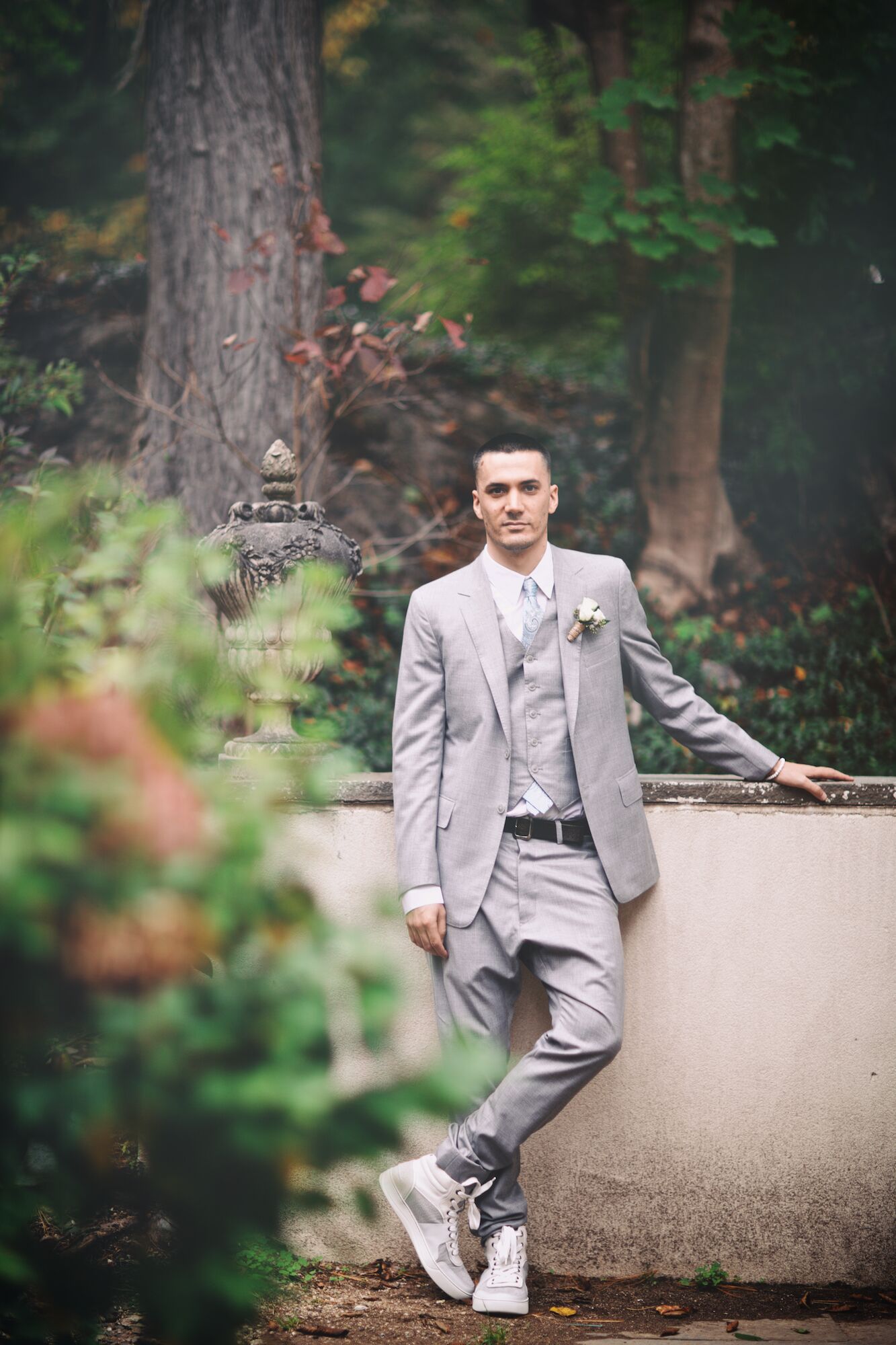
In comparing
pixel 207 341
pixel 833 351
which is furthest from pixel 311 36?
pixel 833 351

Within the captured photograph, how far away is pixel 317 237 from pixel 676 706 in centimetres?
312

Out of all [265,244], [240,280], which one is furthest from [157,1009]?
[265,244]

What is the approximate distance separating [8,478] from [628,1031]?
340cm

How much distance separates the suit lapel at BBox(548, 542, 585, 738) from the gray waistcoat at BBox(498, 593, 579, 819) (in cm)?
3

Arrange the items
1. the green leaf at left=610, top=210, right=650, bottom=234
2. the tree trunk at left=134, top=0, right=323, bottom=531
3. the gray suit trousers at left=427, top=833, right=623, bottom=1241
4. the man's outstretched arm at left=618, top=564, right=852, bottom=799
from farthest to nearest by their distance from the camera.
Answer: the green leaf at left=610, top=210, right=650, bottom=234, the tree trunk at left=134, top=0, right=323, bottom=531, the man's outstretched arm at left=618, top=564, right=852, bottom=799, the gray suit trousers at left=427, top=833, right=623, bottom=1241

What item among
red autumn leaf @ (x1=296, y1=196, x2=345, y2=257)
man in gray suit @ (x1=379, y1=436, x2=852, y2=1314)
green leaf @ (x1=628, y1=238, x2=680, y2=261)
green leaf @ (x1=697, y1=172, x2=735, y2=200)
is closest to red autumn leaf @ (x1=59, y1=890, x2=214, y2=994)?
man in gray suit @ (x1=379, y1=436, x2=852, y2=1314)

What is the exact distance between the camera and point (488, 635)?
9.65 ft

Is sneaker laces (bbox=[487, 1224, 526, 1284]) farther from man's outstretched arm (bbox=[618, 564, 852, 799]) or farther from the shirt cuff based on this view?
man's outstretched arm (bbox=[618, 564, 852, 799])

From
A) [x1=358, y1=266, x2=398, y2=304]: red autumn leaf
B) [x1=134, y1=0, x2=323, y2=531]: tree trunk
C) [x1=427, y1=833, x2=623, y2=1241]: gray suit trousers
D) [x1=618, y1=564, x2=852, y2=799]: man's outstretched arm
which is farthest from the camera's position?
[x1=134, y1=0, x2=323, y2=531]: tree trunk

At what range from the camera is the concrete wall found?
3.21m

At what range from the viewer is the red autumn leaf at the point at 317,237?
5062 mm

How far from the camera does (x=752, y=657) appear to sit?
22.6ft

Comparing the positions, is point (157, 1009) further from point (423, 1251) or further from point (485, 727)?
point (423, 1251)

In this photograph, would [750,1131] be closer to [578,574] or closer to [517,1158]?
[517,1158]
